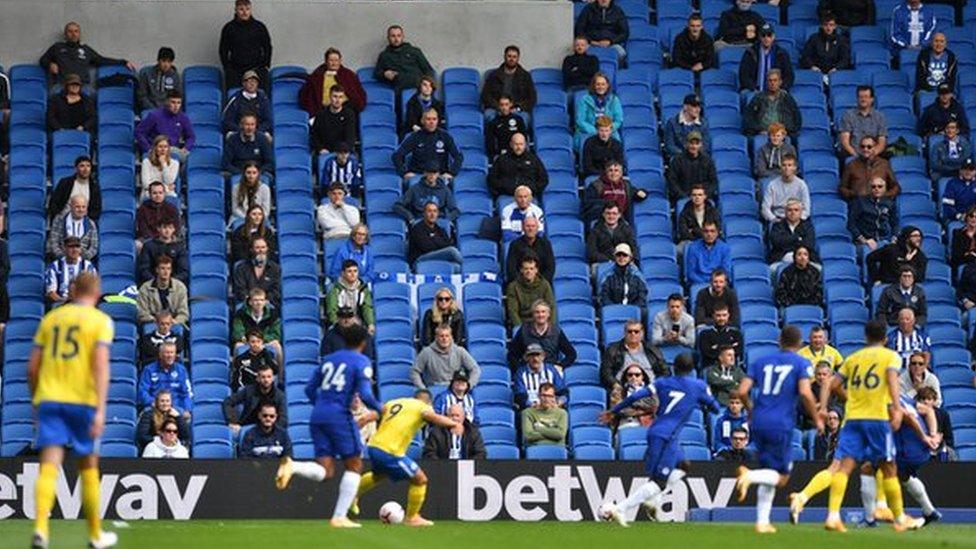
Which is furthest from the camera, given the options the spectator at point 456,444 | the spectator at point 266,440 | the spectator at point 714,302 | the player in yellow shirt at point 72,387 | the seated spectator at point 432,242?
the seated spectator at point 432,242

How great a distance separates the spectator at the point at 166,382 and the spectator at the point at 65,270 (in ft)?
5.79

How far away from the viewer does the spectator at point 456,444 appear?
23.9 meters

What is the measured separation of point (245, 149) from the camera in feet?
89.9

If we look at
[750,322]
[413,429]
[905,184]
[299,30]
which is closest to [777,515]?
[750,322]

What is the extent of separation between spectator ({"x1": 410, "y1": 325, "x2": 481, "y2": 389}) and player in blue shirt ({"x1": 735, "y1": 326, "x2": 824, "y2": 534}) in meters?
6.02

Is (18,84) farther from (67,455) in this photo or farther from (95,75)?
(67,455)

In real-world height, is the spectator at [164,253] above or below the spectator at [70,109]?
below

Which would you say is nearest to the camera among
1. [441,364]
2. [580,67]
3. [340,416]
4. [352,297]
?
[340,416]

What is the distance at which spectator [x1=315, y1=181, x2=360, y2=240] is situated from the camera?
2691 cm

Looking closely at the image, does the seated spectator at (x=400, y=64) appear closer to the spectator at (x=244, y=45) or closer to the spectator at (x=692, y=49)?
the spectator at (x=244, y=45)

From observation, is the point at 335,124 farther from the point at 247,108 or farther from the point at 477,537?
the point at 477,537

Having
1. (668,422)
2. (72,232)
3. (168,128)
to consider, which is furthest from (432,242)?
(668,422)

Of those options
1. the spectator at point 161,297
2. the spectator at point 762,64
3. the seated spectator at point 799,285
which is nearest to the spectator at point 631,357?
the seated spectator at point 799,285

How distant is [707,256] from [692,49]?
4188 mm
